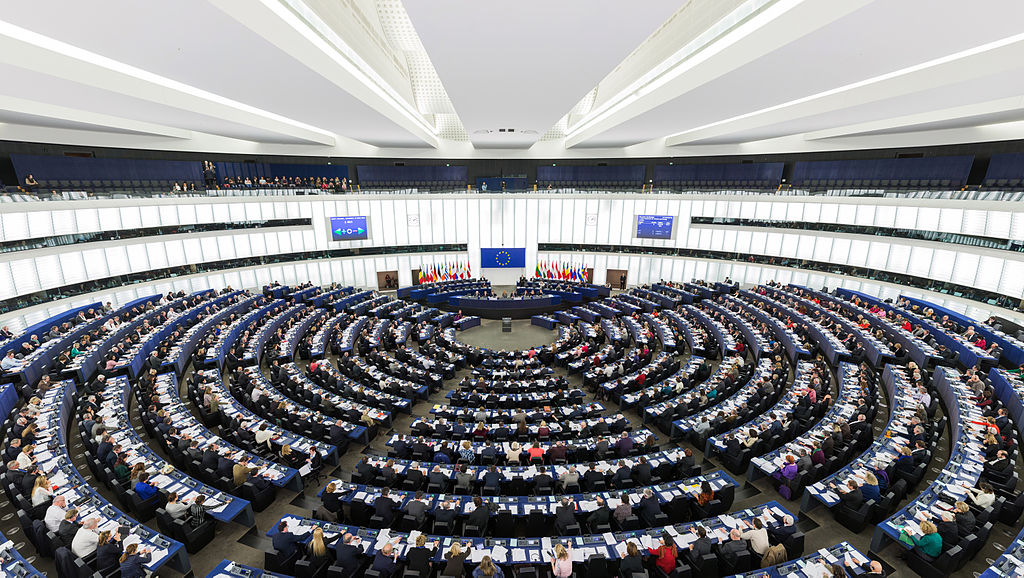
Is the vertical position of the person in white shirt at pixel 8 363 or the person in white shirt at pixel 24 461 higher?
the person in white shirt at pixel 8 363

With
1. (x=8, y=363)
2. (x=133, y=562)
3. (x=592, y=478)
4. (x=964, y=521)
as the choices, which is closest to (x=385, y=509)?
(x=133, y=562)

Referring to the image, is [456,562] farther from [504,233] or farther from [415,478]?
[504,233]

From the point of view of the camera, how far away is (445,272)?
118ft

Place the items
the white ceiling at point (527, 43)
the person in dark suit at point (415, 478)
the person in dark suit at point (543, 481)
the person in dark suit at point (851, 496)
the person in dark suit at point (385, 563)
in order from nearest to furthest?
the person in dark suit at point (385, 563), the white ceiling at point (527, 43), the person in dark suit at point (851, 496), the person in dark suit at point (543, 481), the person in dark suit at point (415, 478)

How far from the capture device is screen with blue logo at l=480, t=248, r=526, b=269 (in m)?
36.3

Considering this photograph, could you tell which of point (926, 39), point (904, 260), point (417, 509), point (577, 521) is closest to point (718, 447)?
point (577, 521)

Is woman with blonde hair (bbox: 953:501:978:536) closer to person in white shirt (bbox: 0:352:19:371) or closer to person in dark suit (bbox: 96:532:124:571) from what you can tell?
person in dark suit (bbox: 96:532:124:571)

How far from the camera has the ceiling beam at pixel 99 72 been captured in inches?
410

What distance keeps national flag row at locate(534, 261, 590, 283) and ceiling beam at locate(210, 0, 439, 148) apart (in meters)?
19.8

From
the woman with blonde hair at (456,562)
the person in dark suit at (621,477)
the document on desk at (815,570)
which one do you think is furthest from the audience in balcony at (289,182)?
the document on desk at (815,570)

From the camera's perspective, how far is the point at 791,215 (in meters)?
29.0

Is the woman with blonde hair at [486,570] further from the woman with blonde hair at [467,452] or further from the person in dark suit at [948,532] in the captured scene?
the person in dark suit at [948,532]

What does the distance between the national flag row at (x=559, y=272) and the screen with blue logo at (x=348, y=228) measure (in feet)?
49.1

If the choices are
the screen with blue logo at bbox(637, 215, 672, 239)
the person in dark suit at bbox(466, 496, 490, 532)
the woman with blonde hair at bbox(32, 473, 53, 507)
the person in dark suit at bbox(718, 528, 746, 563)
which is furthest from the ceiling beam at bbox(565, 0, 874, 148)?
the woman with blonde hair at bbox(32, 473, 53, 507)
